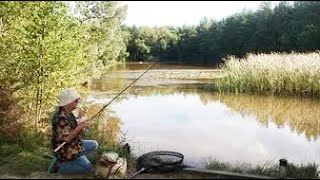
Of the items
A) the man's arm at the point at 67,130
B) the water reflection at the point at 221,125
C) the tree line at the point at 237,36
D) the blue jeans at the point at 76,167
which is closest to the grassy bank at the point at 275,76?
the water reflection at the point at 221,125

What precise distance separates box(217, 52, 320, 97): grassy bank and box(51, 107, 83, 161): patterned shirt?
11.7 m

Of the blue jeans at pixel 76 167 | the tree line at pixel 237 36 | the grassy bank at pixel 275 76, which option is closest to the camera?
the blue jeans at pixel 76 167

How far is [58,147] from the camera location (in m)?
6.01

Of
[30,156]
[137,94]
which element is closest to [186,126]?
[30,156]

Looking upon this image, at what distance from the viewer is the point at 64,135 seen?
6.10 meters

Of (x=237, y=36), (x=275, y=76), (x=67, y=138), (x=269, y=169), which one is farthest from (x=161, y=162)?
(x=237, y=36)

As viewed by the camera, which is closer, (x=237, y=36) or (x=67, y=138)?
(x=67, y=138)

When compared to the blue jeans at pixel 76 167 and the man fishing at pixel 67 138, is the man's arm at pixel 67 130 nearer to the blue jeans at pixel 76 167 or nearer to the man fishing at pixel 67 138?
the man fishing at pixel 67 138

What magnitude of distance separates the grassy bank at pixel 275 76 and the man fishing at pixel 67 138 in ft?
38.5

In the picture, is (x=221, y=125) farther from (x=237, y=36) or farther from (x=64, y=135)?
(x=237, y=36)

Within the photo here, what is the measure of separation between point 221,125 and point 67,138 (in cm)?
755

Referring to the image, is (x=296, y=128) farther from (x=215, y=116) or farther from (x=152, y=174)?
(x=152, y=174)

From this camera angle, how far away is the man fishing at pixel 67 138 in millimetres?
6090

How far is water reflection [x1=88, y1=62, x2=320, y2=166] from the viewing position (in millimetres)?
9828
